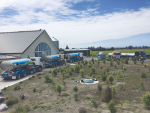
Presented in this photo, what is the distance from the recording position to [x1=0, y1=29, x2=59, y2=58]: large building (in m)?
28.2

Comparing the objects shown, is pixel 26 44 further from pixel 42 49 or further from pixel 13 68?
pixel 13 68

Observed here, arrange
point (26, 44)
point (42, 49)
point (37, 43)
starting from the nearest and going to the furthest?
1. point (26, 44)
2. point (37, 43)
3. point (42, 49)

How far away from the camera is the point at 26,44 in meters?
29.3

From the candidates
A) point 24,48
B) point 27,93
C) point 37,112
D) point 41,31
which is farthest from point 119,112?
point 41,31

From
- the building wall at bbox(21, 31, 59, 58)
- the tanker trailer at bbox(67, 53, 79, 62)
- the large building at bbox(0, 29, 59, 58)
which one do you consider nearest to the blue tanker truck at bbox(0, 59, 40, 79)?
the large building at bbox(0, 29, 59, 58)

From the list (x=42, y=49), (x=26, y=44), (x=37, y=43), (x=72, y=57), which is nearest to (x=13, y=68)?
(x=26, y=44)

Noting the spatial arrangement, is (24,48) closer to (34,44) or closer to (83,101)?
(34,44)

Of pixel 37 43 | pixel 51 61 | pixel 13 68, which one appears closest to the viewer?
Answer: pixel 13 68

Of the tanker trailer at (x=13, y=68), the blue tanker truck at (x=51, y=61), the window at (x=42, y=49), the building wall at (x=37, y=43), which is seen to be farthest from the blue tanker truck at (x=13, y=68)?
the window at (x=42, y=49)

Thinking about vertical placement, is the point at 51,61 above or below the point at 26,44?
below

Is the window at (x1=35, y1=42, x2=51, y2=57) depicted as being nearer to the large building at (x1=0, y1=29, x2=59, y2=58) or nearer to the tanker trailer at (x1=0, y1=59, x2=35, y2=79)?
the large building at (x1=0, y1=29, x2=59, y2=58)

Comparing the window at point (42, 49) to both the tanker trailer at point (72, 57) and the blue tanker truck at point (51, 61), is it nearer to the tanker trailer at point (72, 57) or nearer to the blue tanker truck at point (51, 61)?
the blue tanker truck at point (51, 61)

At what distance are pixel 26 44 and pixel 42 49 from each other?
562cm

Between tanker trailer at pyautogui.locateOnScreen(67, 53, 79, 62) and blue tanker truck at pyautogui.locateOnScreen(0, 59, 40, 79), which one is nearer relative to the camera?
blue tanker truck at pyautogui.locateOnScreen(0, 59, 40, 79)
